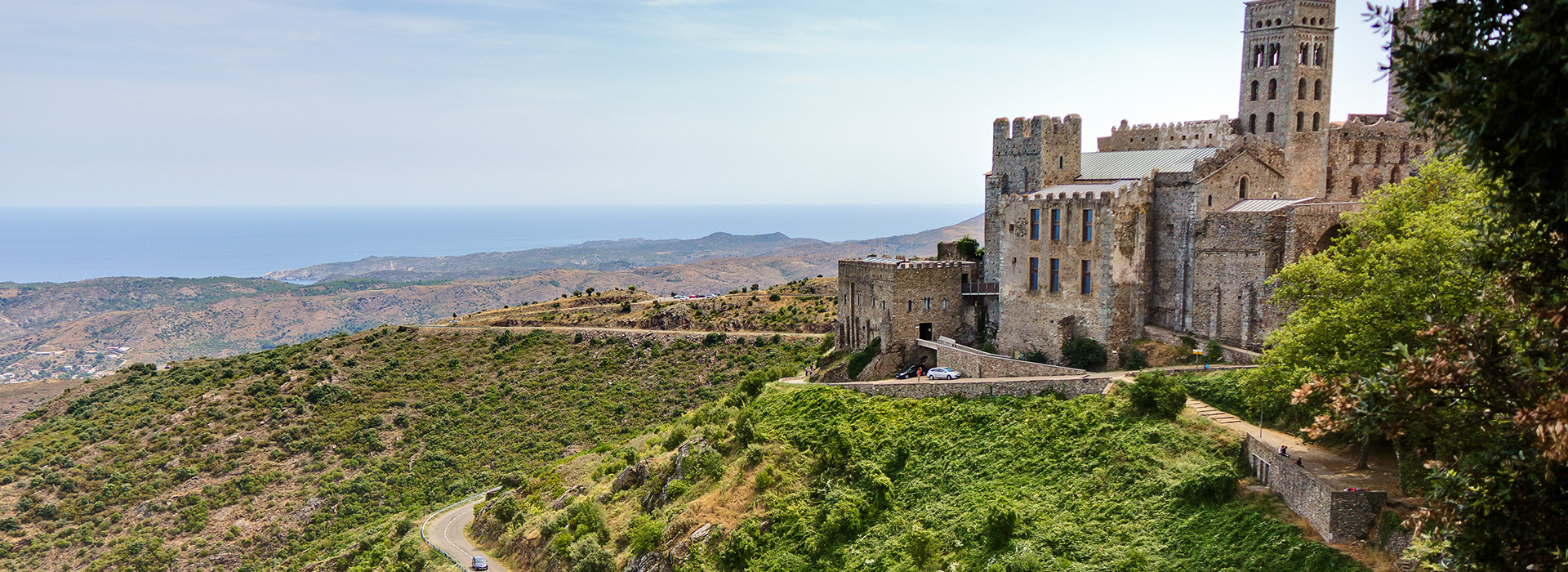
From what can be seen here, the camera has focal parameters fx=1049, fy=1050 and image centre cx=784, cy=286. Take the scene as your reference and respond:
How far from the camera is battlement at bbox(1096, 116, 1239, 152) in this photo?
169ft

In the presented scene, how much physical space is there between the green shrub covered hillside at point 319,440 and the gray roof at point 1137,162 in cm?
2811

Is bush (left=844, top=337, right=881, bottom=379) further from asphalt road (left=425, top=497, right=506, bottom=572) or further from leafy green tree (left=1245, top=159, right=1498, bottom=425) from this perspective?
leafy green tree (left=1245, top=159, right=1498, bottom=425)

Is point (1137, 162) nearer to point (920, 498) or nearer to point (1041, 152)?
point (1041, 152)

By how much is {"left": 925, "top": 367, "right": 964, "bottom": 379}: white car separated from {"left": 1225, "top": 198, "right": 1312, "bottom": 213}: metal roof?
13.0 meters

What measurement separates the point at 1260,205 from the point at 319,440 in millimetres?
64603

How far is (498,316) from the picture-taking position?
111 meters

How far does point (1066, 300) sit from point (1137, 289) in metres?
2.96

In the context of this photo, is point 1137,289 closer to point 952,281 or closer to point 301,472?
point 952,281

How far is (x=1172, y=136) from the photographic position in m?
54.6

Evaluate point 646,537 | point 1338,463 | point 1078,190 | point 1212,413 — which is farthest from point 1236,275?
point 646,537

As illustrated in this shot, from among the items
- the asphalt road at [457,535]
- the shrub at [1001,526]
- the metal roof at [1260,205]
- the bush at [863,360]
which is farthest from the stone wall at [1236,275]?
the asphalt road at [457,535]

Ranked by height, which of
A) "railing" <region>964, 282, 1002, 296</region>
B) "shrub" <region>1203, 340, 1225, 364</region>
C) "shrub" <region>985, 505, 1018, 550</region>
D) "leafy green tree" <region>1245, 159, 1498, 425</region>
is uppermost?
"leafy green tree" <region>1245, 159, 1498, 425</region>

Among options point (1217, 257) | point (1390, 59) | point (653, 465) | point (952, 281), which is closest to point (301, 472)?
point (653, 465)

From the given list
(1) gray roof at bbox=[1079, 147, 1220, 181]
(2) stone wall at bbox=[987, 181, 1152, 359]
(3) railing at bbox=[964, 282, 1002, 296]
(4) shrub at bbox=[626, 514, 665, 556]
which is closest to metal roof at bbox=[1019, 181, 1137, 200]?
(2) stone wall at bbox=[987, 181, 1152, 359]
